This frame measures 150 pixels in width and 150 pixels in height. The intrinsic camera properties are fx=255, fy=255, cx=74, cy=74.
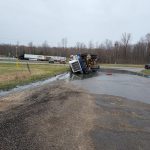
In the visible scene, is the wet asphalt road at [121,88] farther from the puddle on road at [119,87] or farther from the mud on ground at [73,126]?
the mud on ground at [73,126]

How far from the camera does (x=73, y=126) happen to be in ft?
26.2

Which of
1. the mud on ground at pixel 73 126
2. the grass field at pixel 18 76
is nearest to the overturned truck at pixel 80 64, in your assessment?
the grass field at pixel 18 76

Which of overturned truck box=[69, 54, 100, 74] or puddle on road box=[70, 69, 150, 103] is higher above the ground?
overturned truck box=[69, 54, 100, 74]

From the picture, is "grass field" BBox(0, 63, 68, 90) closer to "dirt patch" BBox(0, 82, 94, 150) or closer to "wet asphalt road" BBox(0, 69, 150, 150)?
"dirt patch" BBox(0, 82, 94, 150)

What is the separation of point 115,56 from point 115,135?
110 meters

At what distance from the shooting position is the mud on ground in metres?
6.36

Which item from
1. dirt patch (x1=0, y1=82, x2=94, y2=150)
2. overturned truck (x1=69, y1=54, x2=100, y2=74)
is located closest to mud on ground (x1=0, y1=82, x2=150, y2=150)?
dirt patch (x1=0, y1=82, x2=94, y2=150)

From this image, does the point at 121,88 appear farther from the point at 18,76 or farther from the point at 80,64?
the point at 80,64

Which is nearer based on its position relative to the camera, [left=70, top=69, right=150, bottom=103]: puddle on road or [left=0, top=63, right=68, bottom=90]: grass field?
[left=70, top=69, right=150, bottom=103]: puddle on road

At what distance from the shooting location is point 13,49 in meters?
141

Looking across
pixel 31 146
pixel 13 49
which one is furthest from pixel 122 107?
pixel 13 49

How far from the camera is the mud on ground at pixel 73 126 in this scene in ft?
20.9

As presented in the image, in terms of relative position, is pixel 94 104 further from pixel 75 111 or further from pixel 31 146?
pixel 31 146

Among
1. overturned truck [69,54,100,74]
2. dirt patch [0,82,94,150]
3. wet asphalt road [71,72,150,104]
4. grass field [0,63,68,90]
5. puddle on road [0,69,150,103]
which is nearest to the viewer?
dirt patch [0,82,94,150]
